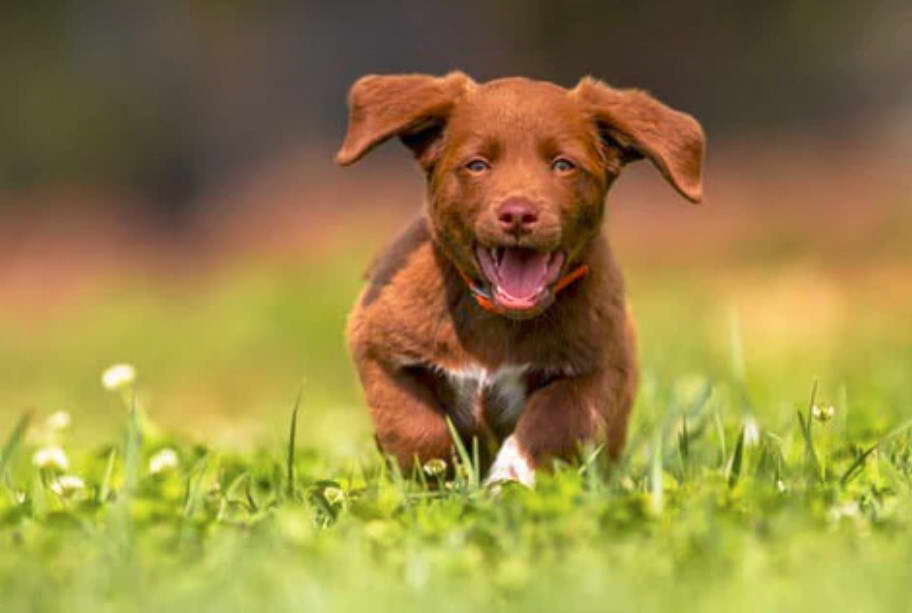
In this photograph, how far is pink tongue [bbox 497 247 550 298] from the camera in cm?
541

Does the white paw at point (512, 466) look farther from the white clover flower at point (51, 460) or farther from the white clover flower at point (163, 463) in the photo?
the white clover flower at point (51, 460)

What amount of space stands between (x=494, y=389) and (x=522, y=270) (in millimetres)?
396

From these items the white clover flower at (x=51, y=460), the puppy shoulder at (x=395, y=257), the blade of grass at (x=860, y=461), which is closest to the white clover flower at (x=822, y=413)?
the blade of grass at (x=860, y=461)

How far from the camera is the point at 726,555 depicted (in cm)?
420

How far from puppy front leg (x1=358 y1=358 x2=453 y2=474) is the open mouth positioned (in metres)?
0.41

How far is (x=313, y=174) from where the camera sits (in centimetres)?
1958

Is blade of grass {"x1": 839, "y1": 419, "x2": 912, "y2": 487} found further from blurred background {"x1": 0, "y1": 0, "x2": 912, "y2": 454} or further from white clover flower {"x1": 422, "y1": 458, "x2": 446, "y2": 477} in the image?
blurred background {"x1": 0, "y1": 0, "x2": 912, "y2": 454}

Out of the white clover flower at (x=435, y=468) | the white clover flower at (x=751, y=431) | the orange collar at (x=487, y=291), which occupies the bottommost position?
the white clover flower at (x=751, y=431)

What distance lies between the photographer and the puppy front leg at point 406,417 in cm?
563

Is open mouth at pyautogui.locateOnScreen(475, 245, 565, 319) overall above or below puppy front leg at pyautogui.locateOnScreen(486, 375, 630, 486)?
above

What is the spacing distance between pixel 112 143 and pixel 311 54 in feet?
11.2

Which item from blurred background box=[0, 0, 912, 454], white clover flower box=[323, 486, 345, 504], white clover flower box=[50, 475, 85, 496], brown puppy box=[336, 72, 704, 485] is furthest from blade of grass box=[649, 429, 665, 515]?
blurred background box=[0, 0, 912, 454]

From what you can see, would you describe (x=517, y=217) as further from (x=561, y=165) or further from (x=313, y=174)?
(x=313, y=174)

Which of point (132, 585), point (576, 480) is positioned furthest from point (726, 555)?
point (132, 585)
